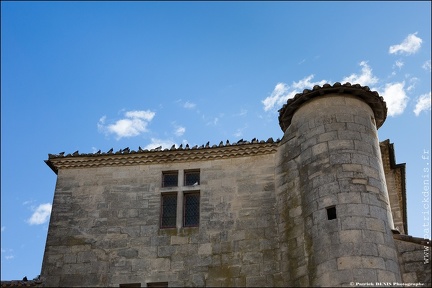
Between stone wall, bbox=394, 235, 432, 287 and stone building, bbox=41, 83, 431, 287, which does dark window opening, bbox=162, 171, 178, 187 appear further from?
stone wall, bbox=394, 235, 432, 287

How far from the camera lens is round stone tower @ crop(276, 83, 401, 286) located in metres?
11.7

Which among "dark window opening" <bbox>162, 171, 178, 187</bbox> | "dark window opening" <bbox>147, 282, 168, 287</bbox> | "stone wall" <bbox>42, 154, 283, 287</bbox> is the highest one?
"dark window opening" <bbox>162, 171, 178, 187</bbox>

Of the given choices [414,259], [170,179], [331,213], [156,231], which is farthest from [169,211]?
[414,259]

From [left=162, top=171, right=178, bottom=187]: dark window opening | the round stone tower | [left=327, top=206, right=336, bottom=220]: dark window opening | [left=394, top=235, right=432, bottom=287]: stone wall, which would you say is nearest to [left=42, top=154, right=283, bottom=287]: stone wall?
[left=162, top=171, right=178, bottom=187]: dark window opening

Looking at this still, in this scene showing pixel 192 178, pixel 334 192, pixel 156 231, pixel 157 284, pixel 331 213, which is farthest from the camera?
pixel 192 178

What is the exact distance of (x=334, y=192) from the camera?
41.2ft

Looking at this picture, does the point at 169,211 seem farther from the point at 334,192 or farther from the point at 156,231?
the point at 334,192

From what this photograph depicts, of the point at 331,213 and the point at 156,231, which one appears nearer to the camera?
the point at 331,213

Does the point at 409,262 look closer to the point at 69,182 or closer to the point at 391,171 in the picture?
the point at 391,171

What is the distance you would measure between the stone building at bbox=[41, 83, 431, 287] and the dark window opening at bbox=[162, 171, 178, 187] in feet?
0.10

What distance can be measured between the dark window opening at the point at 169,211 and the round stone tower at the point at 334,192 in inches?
115

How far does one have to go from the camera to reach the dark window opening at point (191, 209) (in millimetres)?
14227

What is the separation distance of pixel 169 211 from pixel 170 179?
103 centimetres

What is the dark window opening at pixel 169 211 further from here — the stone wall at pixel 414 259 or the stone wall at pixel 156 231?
the stone wall at pixel 414 259
